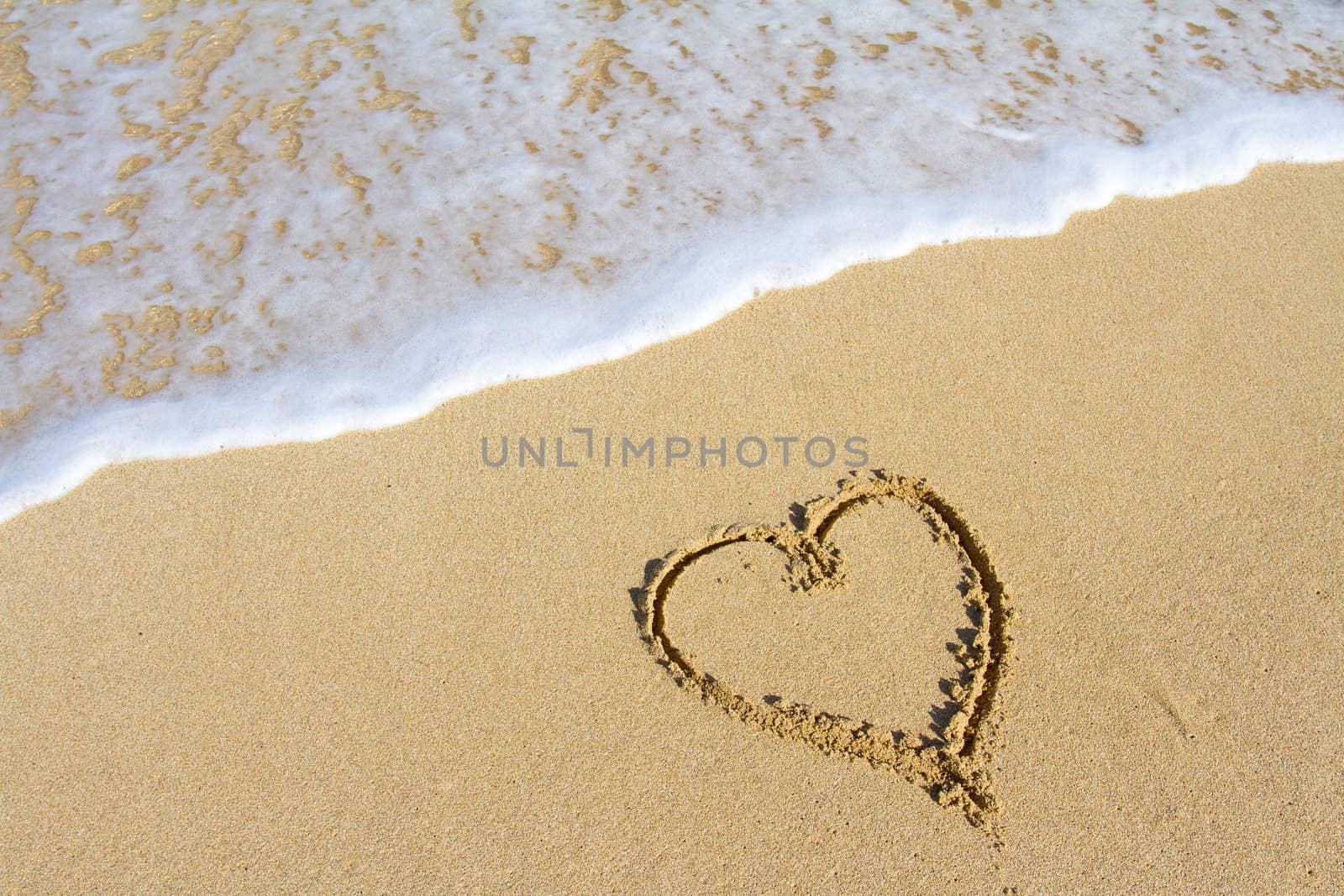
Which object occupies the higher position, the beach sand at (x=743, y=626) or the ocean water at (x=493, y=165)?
the ocean water at (x=493, y=165)

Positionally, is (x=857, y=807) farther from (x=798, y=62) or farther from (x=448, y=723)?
(x=798, y=62)

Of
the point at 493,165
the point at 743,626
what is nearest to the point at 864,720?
the point at 743,626

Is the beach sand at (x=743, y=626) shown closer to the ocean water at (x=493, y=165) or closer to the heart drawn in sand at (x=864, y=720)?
the heart drawn in sand at (x=864, y=720)

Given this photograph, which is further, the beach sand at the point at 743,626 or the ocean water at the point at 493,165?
the ocean water at the point at 493,165

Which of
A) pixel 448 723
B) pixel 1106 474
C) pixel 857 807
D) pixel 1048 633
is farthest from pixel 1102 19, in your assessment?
pixel 448 723

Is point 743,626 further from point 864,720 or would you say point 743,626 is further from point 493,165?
point 493,165

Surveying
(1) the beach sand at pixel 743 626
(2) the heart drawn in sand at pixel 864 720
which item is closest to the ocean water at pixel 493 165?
(1) the beach sand at pixel 743 626

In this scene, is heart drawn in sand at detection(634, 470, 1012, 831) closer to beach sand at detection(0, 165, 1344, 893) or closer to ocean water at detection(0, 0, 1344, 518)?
beach sand at detection(0, 165, 1344, 893)
